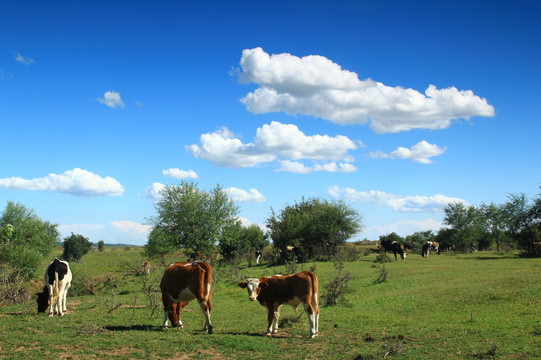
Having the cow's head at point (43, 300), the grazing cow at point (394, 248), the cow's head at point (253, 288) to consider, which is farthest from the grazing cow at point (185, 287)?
the grazing cow at point (394, 248)

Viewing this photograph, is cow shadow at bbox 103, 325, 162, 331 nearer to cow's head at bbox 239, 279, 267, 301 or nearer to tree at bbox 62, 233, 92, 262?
cow's head at bbox 239, 279, 267, 301

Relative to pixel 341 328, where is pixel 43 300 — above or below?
above

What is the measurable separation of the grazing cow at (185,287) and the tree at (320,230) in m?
31.4

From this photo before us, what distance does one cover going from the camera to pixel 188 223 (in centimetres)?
3931

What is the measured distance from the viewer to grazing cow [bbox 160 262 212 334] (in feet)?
44.7

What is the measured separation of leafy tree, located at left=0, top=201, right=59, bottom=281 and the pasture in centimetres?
1303

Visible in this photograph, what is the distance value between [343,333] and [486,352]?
4.39 meters

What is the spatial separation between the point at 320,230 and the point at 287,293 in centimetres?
3252

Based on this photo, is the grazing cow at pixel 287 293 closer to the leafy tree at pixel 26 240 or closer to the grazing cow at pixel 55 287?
the grazing cow at pixel 55 287

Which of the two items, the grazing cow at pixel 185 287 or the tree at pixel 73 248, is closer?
the grazing cow at pixel 185 287

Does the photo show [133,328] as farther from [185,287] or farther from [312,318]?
[312,318]

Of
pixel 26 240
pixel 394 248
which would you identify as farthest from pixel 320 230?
pixel 26 240

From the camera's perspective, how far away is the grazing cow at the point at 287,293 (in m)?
13.1

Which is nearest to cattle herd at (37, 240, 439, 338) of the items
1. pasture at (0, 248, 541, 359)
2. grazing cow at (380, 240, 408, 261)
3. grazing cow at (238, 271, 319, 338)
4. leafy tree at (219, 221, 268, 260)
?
grazing cow at (238, 271, 319, 338)
